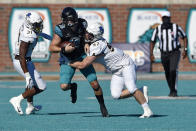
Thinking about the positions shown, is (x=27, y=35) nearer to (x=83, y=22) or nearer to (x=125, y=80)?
(x=83, y=22)

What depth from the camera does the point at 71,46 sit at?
13.0 metres

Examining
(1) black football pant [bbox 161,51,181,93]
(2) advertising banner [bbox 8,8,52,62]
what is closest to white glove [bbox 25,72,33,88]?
(1) black football pant [bbox 161,51,181,93]

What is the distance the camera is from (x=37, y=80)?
44.3ft

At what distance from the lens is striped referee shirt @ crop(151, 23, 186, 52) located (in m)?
18.3

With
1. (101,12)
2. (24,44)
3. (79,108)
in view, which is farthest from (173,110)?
(101,12)

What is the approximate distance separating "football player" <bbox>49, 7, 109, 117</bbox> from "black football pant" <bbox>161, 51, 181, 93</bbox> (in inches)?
195

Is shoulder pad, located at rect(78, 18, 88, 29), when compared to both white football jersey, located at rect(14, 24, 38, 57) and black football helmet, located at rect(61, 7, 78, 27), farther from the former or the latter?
white football jersey, located at rect(14, 24, 38, 57)

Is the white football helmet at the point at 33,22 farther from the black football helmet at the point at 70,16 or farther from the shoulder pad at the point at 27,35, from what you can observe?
the black football helmet at the point at 70,16

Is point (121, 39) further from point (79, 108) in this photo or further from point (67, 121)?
point (67, 121)

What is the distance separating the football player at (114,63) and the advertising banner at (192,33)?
18271 millimetres

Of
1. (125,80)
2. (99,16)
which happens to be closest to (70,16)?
(125,80)

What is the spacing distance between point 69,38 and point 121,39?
18.1 metres

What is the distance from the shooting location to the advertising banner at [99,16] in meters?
30.9

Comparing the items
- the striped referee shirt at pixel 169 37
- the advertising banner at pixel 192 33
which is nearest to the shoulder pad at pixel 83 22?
the striped referee shirt at pixel 169 37
